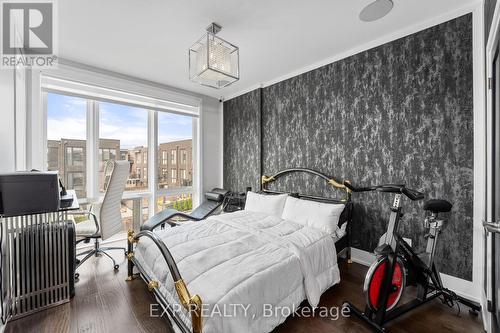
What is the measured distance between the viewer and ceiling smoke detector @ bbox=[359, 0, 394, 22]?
80.3 inches

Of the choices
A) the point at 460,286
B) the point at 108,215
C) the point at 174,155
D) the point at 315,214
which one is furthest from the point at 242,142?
the point at 460,286

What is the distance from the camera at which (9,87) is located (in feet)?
7.03

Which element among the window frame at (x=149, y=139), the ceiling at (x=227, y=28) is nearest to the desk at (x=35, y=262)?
the window frame at (x=149, y=139)

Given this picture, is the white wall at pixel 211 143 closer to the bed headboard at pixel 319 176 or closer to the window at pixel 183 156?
the window at pixel 183 156

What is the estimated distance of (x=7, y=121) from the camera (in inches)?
81.4

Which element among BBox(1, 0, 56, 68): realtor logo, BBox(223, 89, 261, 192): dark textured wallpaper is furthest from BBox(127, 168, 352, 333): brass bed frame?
BBox(1, 0, 56, 68): realtor logo


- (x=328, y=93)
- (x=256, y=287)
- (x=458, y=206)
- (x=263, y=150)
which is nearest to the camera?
(x=256, y=287)

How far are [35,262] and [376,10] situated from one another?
3744mm

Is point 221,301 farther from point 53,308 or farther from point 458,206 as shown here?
point 458,206

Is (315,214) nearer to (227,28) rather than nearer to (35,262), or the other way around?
(227,28)

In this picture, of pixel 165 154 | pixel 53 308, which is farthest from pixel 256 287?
pixel 165 154

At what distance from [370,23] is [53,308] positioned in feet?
13.1

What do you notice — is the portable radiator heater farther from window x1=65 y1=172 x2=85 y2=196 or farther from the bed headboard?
the bed headboard

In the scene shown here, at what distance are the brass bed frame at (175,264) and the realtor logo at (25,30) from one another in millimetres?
2126
